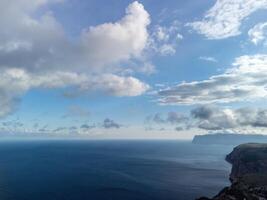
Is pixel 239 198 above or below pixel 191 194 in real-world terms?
above

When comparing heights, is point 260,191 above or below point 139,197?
above

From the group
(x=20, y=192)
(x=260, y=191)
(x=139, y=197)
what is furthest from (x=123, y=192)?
(x=260, y=191)

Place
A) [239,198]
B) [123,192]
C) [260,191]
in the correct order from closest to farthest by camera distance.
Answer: [239,198]
[260,191]
[123,192]

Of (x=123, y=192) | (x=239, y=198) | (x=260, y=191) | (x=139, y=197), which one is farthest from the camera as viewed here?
(x=123, y=192)

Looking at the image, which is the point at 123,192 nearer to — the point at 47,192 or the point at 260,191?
the point at 47,192

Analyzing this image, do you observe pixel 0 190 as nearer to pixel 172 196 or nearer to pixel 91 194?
pixel 91 194

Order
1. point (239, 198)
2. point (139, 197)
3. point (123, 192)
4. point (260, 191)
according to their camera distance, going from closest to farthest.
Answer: point (239, 198)
point (260, 191)
point (139, 197)
point (123, 192)

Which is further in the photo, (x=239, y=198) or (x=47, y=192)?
(x=47, y=192)

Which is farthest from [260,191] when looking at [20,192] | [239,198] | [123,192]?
[20,192]

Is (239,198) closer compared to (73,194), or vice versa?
(239,198)
